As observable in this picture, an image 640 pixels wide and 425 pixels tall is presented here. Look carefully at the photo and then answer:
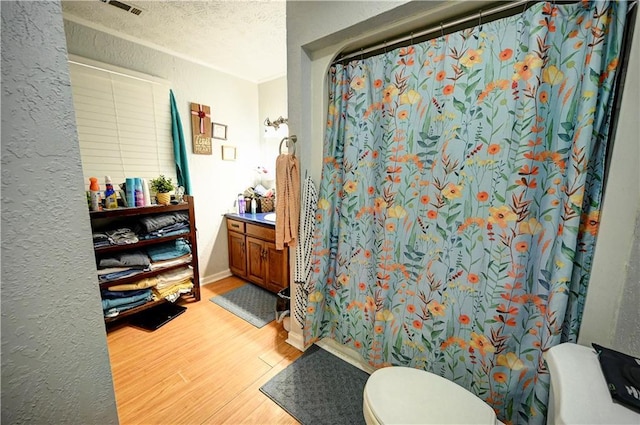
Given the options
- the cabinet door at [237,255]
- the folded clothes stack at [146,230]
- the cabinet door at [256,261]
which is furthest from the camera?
the cabinet door at [237,255]

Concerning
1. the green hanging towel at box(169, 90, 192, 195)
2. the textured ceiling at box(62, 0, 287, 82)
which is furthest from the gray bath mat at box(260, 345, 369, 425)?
the textured ceiling at box(62, 0, 287, 82)

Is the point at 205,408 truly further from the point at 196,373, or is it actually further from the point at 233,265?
the point at 233,265

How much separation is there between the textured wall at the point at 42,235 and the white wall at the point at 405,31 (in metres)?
1.25

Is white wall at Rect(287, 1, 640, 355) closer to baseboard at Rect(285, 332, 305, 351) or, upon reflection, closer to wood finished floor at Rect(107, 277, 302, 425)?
baseboard at Rect(285, 332, 305, 351)

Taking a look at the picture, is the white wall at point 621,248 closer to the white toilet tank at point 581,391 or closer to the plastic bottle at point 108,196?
the white toilet tank at point 581,391

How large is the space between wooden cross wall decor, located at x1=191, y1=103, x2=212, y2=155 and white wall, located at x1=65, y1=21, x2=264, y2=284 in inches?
1.9

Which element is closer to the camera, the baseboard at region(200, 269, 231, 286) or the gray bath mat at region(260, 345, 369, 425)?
the gray bath mat at region(260, 345, 369, 425)

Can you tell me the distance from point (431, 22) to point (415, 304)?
153cm

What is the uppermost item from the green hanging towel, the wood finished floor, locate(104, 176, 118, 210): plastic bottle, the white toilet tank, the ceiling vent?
the ceiling vent

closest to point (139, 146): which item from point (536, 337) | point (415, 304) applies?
point (415, 304)

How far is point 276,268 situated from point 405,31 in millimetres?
2134

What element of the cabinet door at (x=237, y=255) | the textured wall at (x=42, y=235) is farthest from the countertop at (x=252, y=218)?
the textured wall at (x=42, y=235)

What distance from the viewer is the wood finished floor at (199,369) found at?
4.58 ft

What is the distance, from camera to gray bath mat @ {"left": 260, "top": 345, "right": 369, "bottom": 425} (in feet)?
4.53
